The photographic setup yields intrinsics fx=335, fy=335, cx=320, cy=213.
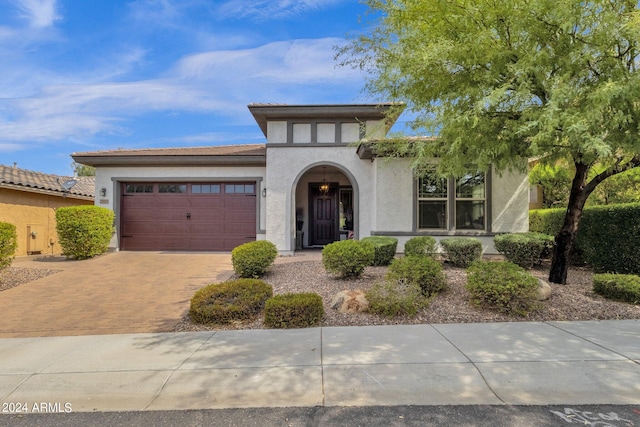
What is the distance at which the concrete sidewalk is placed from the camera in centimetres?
295

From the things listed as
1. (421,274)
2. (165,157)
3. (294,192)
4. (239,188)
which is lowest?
(421,274)

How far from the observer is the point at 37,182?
12805 millimetres

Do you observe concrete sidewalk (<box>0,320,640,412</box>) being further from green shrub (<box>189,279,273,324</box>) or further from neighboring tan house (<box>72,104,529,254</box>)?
neighboring tan house (<box>72,104,529,254</box>)

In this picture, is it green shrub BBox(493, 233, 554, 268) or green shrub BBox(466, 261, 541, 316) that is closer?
green shrub BBox(466, 261, 541, 316)

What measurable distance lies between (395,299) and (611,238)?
5653mm

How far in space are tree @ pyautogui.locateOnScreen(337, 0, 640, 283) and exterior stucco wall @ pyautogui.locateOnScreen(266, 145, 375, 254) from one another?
526 cm

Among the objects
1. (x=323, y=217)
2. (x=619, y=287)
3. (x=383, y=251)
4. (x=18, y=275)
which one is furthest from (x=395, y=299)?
(x=18, y=275)

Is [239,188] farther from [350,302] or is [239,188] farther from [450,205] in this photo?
[350,302]

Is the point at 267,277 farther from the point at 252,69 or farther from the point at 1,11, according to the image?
the point at 1,11

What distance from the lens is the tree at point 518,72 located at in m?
4.10

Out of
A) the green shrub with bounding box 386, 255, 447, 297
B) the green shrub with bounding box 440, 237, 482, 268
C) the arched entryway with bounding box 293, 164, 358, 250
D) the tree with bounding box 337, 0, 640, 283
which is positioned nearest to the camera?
the tree with bounding box 337, 0, 640, 283

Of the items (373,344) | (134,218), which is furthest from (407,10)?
(134,218)

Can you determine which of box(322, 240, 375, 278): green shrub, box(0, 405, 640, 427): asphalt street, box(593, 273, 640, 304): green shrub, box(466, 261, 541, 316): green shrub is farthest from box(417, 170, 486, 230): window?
box(0, 405, 640, 427): asphalt street

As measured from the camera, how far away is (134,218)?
12.5m
